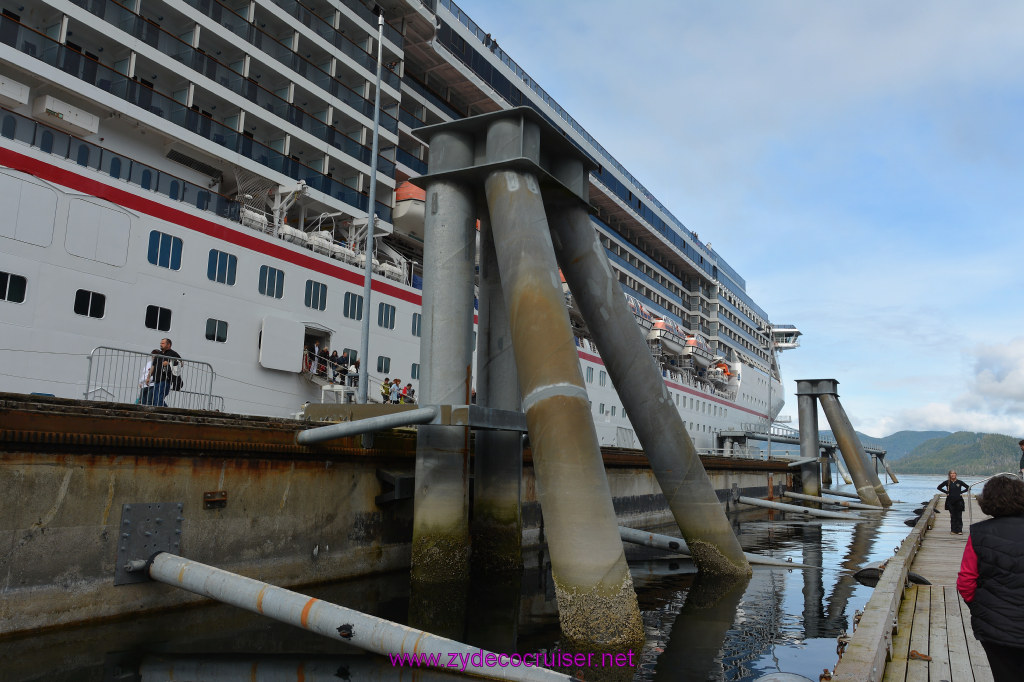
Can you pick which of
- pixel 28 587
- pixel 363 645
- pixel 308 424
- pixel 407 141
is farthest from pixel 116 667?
pixel 407 141

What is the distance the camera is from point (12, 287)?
1418 centimetres

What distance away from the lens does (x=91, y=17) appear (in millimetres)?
17875

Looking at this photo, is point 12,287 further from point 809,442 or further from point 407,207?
point 809,442

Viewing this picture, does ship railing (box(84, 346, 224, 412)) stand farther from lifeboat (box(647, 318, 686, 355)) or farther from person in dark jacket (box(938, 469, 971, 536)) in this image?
lifeboat (box(647, 318, 686, 355))

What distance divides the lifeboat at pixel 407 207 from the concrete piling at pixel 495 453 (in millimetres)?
14524

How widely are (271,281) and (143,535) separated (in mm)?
12046

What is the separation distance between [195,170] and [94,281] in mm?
6879

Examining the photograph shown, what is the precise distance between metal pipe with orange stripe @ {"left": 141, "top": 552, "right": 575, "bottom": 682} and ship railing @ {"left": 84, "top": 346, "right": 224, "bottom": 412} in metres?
4.29

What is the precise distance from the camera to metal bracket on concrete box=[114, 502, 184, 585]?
8.38 meters

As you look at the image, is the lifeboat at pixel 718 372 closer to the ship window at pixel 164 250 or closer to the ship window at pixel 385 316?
the ship window at pixel 385 316

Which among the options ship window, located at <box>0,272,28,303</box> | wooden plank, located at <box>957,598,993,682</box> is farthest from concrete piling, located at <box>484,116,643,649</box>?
ship window, located at <box>0,272,28,303</box>

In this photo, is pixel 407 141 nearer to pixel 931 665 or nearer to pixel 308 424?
pixel 308 424

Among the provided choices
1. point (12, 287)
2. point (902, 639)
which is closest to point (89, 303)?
point (12, 287)

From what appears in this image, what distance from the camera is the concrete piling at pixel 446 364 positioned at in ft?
37.4
